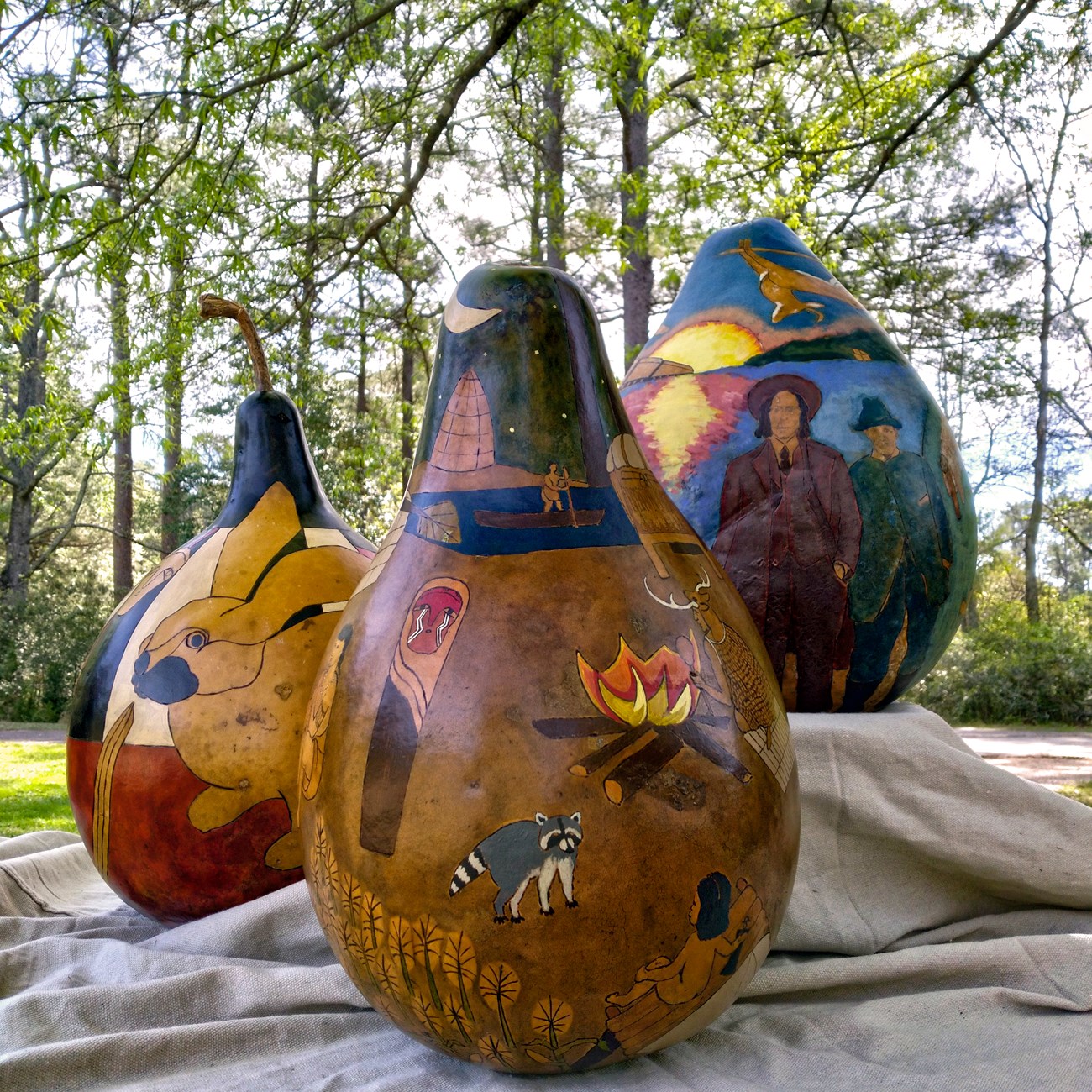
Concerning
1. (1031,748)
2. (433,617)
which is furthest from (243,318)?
(1031,748)

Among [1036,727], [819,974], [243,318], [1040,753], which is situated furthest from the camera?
[1036,727]

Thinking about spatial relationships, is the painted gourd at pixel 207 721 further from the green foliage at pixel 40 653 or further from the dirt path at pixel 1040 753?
the green foliage at pixel 40 653

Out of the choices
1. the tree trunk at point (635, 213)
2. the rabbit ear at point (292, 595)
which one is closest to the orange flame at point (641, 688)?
the rabbit ear at point (292, 595)

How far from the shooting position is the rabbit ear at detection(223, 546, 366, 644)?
6.98 ft

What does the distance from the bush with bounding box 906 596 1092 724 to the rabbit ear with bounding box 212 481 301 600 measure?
1048cm

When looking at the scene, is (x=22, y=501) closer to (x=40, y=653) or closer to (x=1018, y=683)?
(x=40, y=653)

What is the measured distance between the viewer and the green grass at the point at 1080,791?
16.9 ft

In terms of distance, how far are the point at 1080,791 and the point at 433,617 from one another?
5.20m

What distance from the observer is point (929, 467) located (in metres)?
2.27

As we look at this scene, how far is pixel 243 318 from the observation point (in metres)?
2.45

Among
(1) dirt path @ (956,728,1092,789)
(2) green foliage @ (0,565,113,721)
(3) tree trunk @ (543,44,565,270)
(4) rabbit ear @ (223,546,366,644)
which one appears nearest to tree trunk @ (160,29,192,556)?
(3) tree trunk @ (543,44,565,270)

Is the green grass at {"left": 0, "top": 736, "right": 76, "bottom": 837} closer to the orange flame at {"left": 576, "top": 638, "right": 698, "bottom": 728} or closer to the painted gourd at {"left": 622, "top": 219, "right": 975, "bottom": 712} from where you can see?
the painted gourd at {"left": 622, "top": 219, "right": 975, "bottom": 712}

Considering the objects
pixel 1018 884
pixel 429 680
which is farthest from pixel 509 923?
pixel 1018 884

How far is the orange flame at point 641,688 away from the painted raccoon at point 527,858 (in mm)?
162
